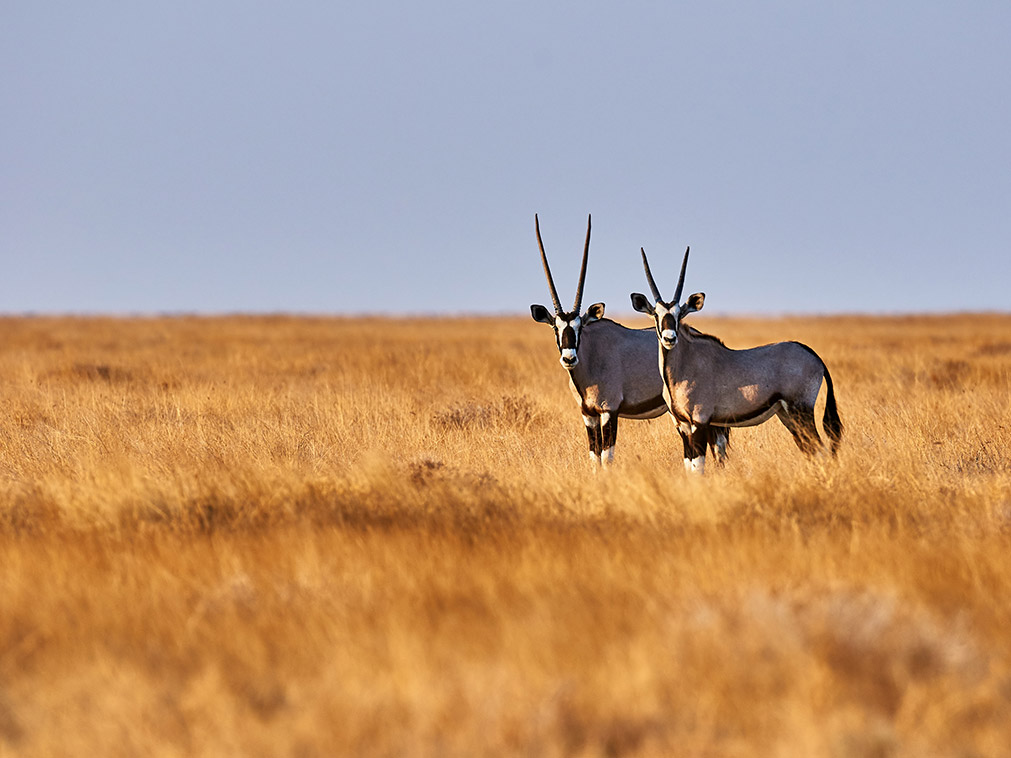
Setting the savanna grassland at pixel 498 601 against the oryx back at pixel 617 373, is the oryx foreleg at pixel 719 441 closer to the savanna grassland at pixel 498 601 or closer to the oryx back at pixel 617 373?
the savanna grassland at pixel 498 601

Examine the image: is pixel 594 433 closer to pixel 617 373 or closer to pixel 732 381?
pixel 617 373

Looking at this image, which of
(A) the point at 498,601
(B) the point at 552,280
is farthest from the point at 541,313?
(A) the point at 498,601

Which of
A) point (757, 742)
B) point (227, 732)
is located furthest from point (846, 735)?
Answer: point (227, 732)

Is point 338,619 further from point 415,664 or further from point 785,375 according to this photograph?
point 785,375

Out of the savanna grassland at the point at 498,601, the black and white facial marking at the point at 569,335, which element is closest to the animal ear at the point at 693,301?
the black and white facial marking at the point at 569,335

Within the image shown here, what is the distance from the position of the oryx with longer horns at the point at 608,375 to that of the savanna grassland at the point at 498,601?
48cm

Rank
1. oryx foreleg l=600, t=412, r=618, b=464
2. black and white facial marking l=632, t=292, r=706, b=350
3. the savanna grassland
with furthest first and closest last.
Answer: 1. oryx foreleg l=600, t=412, r=618, b=464
2. black and white facial marking l=632, t=292, r=706, b=350
3. the savanna grassland

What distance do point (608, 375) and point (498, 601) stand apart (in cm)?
535

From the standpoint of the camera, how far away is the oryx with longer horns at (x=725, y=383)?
9066mm

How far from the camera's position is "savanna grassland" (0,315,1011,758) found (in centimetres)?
359

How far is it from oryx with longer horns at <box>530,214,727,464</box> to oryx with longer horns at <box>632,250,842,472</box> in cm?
78

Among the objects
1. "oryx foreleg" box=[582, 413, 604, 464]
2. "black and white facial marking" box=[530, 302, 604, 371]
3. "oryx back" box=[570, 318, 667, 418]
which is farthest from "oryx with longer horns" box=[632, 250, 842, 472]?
"oryx foreleg" box=[582, 413, 604, 464]

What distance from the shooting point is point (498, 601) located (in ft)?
16.1

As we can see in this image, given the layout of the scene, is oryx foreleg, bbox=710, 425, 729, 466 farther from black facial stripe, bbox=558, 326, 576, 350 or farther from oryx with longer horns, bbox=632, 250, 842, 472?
black facial stripe, bbox=558, 326, 576, 350
